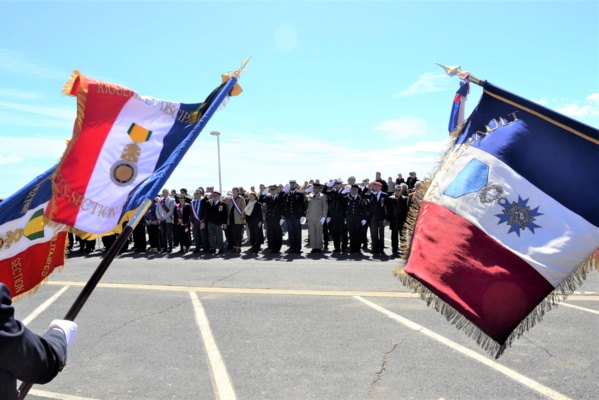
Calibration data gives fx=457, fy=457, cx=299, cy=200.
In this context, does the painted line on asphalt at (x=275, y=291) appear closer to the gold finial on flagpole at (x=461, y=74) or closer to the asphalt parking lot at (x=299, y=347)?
the asphalt parking lot at (x=299, y=347)

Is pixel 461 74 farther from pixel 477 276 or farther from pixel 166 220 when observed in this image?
pixel 166 220

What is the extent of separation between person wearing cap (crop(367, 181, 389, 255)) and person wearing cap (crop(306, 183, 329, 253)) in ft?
4.79

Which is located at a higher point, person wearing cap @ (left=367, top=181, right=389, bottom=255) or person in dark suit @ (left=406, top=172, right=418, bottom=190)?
person in dark suit @ (left=406, top=172, right=418, bottom=190)

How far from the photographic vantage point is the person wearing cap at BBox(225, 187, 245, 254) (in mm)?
15070

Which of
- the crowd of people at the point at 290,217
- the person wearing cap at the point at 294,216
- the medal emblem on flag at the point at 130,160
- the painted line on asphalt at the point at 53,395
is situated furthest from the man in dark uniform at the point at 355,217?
the medal emblem on flag at the point at 130,160

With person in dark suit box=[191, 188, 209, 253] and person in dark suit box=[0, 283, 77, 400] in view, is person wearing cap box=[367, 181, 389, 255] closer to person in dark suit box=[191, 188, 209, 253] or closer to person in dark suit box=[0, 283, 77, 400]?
person in dark suit box=[191, 188, 209, 253]

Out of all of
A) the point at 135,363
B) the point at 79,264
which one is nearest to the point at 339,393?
the point at 135,363

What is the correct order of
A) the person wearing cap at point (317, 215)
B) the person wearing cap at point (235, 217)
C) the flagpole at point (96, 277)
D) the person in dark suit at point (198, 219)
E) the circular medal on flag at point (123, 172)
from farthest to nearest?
1. the person in dark suit at point (198, 219)
2. the person wearing cap at point (235, 217)
3. the person wearing cap at point (317, 215)
4. the circular medal on flag at point (123, 172)
5. the flagpole at point (96, 277)

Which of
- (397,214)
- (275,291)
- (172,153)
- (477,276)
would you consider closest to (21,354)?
(172,153)

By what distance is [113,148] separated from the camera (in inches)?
137

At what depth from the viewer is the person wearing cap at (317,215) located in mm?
14289

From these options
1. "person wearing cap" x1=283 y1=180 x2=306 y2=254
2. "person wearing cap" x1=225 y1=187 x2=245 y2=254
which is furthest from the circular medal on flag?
"person wearing cap" x1=225 y1=187 x2=245 y2=254

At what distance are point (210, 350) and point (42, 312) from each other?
4.05 meters

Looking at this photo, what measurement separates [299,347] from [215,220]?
32.3 ft
